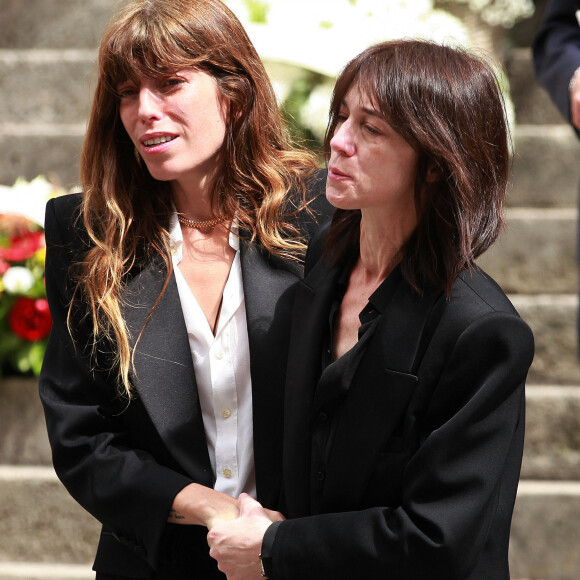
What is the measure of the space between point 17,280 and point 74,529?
848mm

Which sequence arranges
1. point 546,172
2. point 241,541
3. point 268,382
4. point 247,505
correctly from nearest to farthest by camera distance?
point 241,541 < point 247,505 < point 268,382 < point 546,172

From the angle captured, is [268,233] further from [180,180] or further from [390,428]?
[390,428]

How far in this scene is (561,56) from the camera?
7.80ft

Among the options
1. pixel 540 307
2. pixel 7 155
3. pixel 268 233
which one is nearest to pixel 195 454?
pixel 268 233

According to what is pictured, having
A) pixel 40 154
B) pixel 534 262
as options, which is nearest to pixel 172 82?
pixel 534 262

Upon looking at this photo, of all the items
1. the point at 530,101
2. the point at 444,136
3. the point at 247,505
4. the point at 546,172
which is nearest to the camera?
the point at 444,136

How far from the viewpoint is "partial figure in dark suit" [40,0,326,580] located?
5.69 feet

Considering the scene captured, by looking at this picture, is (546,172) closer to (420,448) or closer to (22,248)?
(22,248)

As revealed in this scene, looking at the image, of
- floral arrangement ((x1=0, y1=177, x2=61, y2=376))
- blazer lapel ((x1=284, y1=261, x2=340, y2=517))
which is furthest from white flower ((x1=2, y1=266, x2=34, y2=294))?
blazer lapel ((x1=284, y1=261, x2=340, y2=517))

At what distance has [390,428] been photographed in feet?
4.55

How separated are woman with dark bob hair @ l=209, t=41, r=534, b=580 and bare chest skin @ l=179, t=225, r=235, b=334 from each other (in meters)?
0.38

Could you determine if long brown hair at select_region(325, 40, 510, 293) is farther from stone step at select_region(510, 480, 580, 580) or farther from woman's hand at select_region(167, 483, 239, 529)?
stone step at select_region(510, 480, 580, 580)

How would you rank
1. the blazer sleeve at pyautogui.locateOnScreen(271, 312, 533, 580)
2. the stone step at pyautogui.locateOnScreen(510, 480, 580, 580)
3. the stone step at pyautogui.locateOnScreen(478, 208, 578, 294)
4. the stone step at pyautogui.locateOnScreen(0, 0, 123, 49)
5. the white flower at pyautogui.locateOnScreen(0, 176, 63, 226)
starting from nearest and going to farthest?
the blazer sleeve at pyautogui.locateOnScreen(271, 312, 533, 580)
the stone step at pyautogui.locateOnScreen(510, 480, 580, 580)
the white flower at pyautogui.locateOnScreen(0, 176, 63, 226)
the stone step at pyautogui.locateOnScreen(478, 208, 578, 294)
the stone step at pyautogui.locateOnScreen(0, 0, 123, 49)

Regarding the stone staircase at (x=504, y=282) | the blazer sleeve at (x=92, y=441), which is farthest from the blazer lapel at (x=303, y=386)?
the stone staircase at (x=504, y=282)
